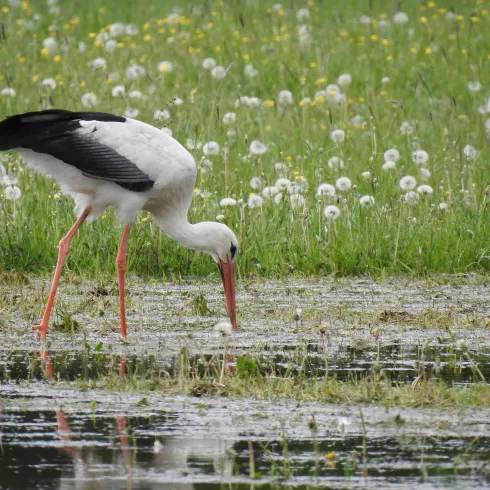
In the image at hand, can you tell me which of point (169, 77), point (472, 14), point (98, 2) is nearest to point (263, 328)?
point (169, 77)

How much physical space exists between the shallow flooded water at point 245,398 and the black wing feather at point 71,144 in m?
A: 0.80

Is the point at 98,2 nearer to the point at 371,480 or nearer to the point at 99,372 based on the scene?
the point at 99,372

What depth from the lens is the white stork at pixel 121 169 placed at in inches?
327

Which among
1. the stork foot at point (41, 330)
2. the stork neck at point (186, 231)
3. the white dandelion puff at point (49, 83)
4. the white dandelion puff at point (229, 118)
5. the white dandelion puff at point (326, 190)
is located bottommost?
the stork foot at point (41, 330)

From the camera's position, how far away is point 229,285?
8188 millimetres

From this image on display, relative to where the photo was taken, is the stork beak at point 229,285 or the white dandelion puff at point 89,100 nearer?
the stork beak at point 229,285

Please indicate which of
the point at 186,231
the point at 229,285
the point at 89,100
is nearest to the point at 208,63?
the point at 89,100

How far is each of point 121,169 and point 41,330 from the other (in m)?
1.45

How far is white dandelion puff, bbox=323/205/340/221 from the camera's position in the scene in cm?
1020

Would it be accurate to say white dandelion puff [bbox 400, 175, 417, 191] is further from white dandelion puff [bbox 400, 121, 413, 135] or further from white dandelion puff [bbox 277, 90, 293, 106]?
white dandelion puff [bbox 277, 90, 293, 106]

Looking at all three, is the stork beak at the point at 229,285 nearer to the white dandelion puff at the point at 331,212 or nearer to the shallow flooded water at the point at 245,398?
the shallow flooded water at the point at 245,398

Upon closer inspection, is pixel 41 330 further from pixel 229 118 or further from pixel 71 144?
pixel 229 118

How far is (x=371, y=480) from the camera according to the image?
4512 mm

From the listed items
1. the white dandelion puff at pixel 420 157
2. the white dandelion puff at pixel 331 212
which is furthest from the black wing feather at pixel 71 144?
the white dandelion puff at pixel 420 157
